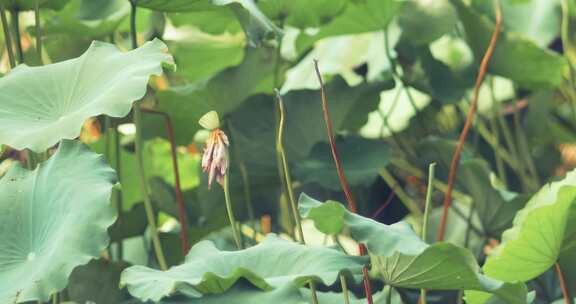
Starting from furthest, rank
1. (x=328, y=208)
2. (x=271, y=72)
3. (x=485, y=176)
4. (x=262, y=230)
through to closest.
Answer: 1. (x=262, y=230)
2. (x=271, y=72)
3. (x=485, y=176)
4. (x=328, y=208)

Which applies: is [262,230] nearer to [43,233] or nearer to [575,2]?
[575,2]

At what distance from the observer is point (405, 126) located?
1771 mm

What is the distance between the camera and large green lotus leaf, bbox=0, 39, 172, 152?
0.93 metres

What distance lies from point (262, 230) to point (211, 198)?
188 mm

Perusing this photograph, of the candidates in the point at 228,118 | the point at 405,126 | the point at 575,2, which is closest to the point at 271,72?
the point at 228,118

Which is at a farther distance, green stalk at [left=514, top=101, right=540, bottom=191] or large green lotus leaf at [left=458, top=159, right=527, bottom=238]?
green stalk at [left=514, top=101, right=540, bottom=191]

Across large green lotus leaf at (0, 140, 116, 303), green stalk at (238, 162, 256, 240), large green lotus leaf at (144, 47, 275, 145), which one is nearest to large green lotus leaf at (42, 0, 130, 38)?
large green lotus leaf at (144, 47, 275, 145)

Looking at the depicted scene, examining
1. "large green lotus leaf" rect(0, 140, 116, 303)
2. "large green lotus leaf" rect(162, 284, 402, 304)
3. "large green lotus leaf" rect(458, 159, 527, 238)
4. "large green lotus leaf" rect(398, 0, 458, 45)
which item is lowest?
"large green lotus leaf" rect(458, 159, 527, 238)

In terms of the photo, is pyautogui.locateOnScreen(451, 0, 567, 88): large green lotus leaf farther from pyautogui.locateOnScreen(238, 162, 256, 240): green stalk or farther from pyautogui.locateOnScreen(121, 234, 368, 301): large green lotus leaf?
pyautogui.locateOnScreen(121, 234, 368, 301): large green lotus leaf

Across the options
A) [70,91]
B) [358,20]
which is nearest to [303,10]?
[358,20]

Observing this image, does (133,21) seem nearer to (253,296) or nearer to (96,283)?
(96,283)

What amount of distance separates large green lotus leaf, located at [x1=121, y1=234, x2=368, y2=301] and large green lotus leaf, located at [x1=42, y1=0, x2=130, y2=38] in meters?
0.55

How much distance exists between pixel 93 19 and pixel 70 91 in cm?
43

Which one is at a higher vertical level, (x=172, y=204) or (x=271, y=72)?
(x=271, y=72)
